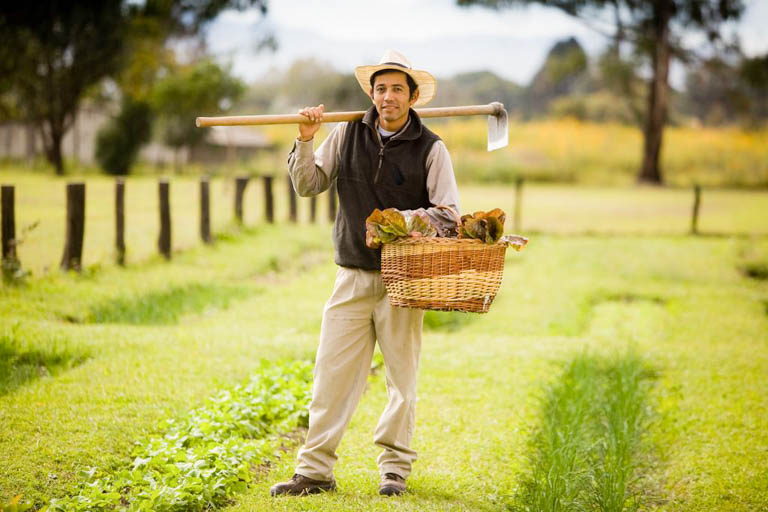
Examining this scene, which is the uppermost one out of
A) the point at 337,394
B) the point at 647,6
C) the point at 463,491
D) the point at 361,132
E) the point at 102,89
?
the point at 647,6

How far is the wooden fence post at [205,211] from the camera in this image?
1406 centimetres

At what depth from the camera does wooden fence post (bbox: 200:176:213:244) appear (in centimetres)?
1406

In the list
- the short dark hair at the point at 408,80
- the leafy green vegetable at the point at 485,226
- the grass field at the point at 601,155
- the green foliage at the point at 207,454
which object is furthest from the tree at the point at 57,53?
the leafy green vegetable at the point at 485,226

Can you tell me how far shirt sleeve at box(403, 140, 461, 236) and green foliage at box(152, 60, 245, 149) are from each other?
106ft

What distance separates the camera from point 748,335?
9.99m

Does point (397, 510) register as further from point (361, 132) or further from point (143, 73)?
point (143, 73)

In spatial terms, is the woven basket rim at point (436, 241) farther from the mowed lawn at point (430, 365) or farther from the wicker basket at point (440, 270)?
the mowed lawn at point (430, 365)

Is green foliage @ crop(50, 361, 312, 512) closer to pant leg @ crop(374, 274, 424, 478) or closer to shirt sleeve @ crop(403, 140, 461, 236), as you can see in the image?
pant leg @ crop(374, 274, 424, 478)

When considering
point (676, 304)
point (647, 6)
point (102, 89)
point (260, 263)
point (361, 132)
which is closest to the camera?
point (361, 132)

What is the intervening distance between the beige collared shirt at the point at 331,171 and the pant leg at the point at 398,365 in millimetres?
596

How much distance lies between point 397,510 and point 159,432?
197 centimetres

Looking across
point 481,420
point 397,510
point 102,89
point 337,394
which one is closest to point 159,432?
point 337,394

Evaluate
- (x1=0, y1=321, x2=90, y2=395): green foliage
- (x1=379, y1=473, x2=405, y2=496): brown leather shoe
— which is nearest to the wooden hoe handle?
(x1=379, y1=473, x2=405, y2=496): brown leather shoe

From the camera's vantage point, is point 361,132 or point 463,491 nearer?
point 361,132
